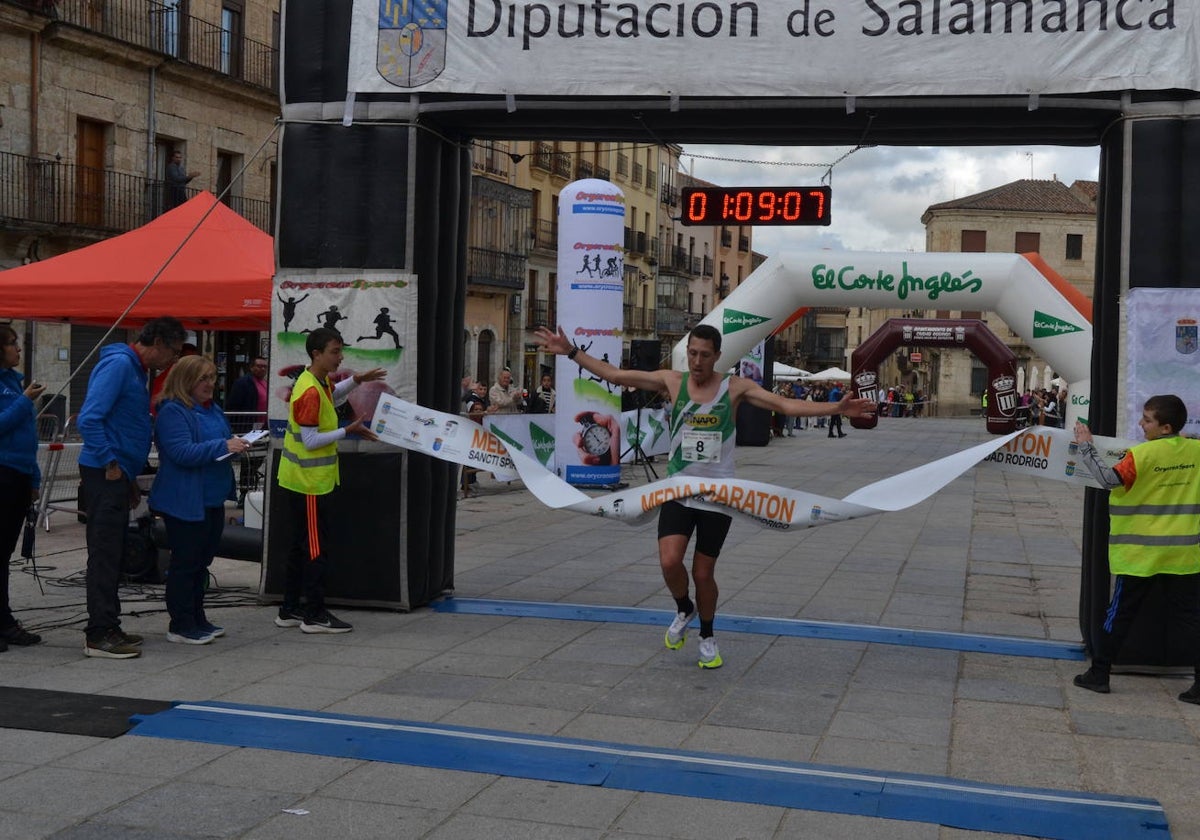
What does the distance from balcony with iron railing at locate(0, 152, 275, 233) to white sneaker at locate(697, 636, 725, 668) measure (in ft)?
62.6

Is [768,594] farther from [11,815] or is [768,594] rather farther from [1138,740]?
[11,815]

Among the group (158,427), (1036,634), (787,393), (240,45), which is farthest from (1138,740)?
(787,393)

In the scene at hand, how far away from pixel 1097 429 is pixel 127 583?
21.1 feet

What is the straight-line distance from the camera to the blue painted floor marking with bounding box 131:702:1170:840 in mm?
4764

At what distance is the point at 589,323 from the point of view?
17516 mm

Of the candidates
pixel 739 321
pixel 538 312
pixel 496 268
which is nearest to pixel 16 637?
pixel 739 321

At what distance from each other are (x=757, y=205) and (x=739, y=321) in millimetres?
10656

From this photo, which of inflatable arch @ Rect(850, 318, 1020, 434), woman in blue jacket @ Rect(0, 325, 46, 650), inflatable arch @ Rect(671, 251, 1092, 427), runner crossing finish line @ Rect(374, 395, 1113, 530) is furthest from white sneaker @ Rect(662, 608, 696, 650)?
inflatable arch @ Rect(850, 318, 1020, 434)

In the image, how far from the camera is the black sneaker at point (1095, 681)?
22.0 ft

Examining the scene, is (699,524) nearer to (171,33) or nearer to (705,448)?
(705,448)

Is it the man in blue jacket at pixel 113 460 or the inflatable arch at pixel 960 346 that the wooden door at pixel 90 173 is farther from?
the man in blue jacket at pixel 113 460

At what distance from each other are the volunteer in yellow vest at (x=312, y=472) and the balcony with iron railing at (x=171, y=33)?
20.0m

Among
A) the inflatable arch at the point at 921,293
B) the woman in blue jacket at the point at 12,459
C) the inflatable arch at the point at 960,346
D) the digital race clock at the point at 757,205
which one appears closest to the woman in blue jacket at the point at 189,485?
the woman in blue jacket at the point at 12,459

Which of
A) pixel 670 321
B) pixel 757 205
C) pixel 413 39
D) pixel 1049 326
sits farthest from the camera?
pixel 670 321
